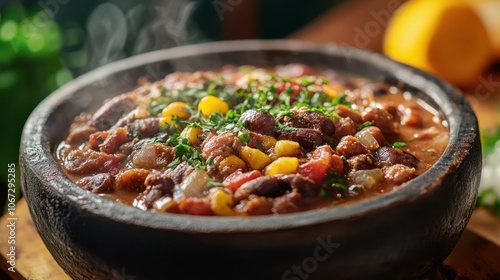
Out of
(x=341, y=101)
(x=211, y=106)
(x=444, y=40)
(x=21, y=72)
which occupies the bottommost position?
(x=21, y=72)

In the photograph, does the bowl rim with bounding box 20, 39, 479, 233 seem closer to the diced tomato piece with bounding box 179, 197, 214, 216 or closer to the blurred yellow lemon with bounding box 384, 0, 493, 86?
the diced tomato piece with bounding box 179, 197, 214, 216

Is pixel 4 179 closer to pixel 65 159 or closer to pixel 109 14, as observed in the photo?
pixel 65 159

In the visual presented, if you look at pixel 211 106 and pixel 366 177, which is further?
pixel 211 106

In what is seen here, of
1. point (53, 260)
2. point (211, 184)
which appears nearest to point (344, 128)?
point (211, 184)

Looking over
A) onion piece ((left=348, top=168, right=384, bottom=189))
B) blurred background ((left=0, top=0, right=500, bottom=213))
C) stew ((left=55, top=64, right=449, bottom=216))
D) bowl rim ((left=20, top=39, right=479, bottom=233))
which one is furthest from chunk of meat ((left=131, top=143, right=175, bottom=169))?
blurred background ((left=0, top=0, right=500, bottom=213))

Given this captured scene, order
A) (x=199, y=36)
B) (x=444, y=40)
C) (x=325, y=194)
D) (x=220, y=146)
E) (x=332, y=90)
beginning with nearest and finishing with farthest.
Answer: (x=325, y=194) → (x=220, y=146) → (x=332, y=90) → (x=444, y=40) → (x=199, y=36)

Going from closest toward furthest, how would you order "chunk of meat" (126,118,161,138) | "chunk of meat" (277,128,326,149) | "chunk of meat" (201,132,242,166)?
"chunk of meat" (201,132,242,166)
"chunk of meat" (277,128,326,149)
"chunk of meat" (126,118,161,138)

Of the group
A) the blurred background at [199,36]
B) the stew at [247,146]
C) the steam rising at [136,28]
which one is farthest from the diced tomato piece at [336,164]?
the steam rising at [136,28]

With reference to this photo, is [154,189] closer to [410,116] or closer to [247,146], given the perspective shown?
[247,146]
